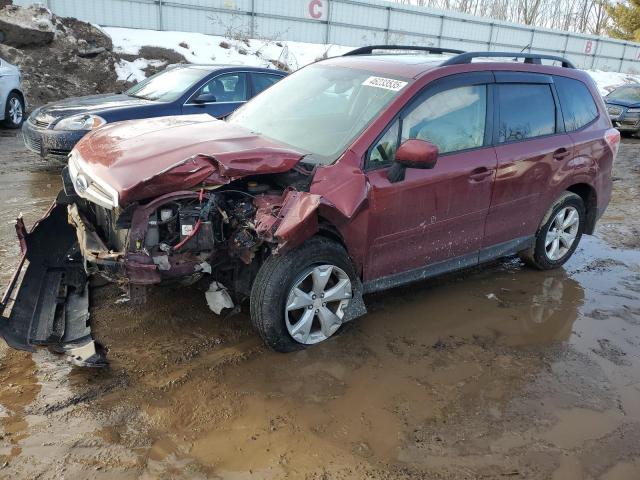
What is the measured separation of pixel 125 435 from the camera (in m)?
2.71

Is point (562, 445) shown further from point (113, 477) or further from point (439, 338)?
point (113, 477)

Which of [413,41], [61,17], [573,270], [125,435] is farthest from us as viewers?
[413,41]

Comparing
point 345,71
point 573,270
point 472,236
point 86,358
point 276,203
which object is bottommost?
point 573,270

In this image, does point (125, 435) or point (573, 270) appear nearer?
point (125, 435)

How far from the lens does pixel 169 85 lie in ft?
25.4

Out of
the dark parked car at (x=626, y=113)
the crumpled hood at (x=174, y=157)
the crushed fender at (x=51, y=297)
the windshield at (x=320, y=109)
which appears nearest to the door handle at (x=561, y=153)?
the windshield at (x=320, y=109)

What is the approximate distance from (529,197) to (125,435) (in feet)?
12.0

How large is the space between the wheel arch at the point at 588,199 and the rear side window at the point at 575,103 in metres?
0.60

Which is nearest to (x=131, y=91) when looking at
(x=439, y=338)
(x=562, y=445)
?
(x=439, y=338)

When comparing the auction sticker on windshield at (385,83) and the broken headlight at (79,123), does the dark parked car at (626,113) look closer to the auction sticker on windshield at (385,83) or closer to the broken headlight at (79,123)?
the auction sticker on windshield at (385,83)

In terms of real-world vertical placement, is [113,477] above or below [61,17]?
below

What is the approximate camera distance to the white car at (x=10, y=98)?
31.8 feet

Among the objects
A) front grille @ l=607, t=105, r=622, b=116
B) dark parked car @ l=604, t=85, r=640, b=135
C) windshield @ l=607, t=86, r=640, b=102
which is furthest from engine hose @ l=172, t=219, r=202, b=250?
windshield @ l=607, t=86, r=640, b=102

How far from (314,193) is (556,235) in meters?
3.00
